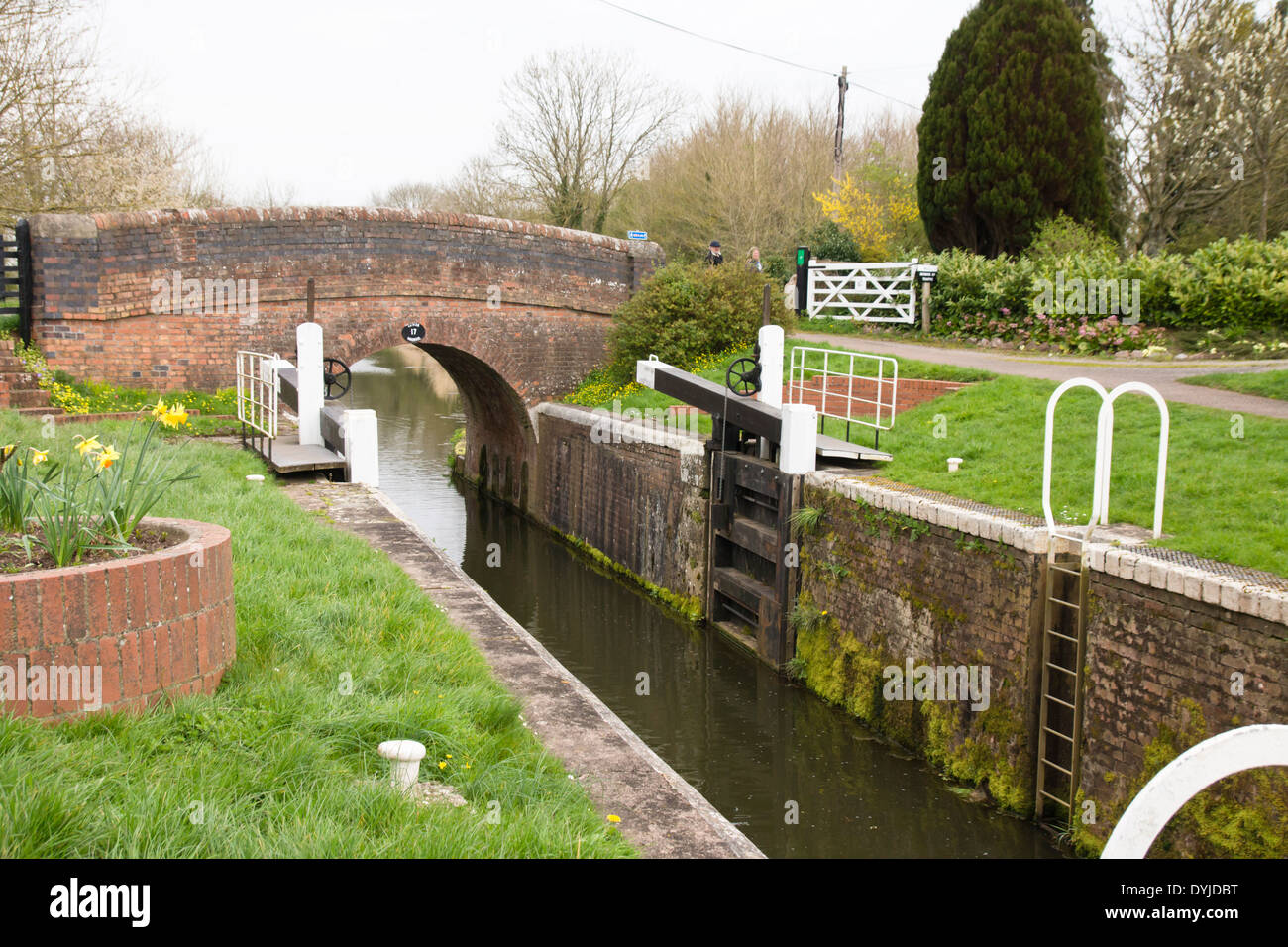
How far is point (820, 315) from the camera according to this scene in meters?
21.4

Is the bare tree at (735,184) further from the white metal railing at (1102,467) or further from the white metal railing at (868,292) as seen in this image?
the white metal railing at (1102,467)

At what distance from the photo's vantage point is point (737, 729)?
31.0ft

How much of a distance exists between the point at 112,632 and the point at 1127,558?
556 centimetres

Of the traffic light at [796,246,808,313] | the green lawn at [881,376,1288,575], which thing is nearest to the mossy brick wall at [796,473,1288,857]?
the green lawn at [881,376,1288,575]

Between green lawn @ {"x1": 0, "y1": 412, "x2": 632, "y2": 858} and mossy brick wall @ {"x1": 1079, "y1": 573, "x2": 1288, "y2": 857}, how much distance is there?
366 centimetres

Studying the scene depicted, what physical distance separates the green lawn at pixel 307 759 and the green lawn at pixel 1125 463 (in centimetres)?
471

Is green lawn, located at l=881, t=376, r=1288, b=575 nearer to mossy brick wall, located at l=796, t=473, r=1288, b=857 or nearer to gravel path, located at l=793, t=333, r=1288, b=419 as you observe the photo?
mossy brick wall, located at l=796, t=473, r=1288, b=857

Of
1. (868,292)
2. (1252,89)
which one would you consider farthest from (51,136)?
(1252,89)

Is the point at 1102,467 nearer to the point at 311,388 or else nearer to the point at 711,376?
the point at 311,388

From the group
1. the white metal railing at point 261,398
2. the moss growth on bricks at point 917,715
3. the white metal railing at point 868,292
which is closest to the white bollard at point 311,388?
the white metal railing at point 261,398

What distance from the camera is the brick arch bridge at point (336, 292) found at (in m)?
14.3

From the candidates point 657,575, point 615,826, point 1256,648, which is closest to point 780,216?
point 657,575

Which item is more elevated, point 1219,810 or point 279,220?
point 279,220
